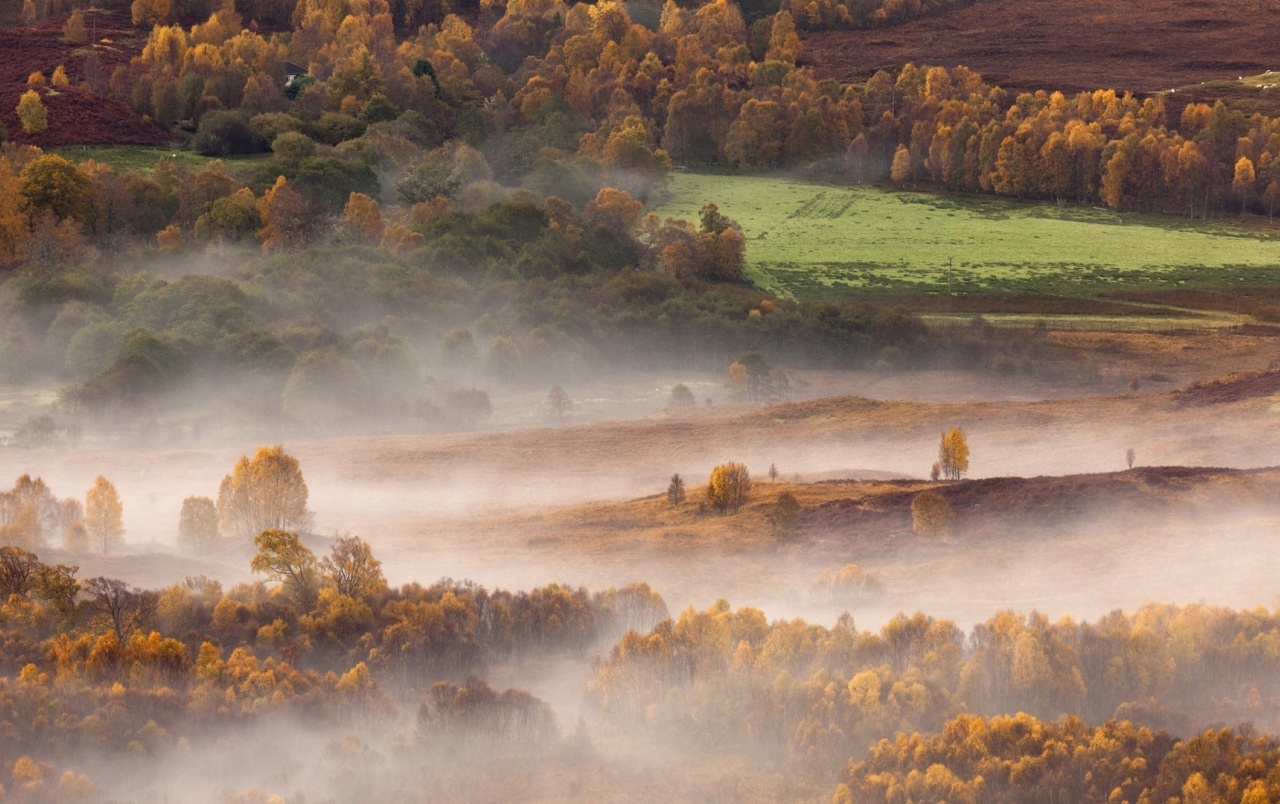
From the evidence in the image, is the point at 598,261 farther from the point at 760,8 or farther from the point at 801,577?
the point at 760,8

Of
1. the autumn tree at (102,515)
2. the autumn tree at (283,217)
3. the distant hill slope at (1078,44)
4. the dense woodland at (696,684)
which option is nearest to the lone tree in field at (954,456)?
the dense woodland at (696,684)

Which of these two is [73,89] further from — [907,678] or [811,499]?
[907,678]

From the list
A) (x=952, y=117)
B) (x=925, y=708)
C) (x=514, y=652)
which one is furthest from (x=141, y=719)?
(x=952, y=117)

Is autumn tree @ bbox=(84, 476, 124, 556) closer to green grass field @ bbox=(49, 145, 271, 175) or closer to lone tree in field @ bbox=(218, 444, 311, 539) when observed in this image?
lone tree in field @ bbox=(218, 444, 311, 539)

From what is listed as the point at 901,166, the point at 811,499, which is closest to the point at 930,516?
the point at 811,499

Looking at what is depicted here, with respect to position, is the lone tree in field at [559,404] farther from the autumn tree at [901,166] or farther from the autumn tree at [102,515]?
the autumn tree at [901,166]
